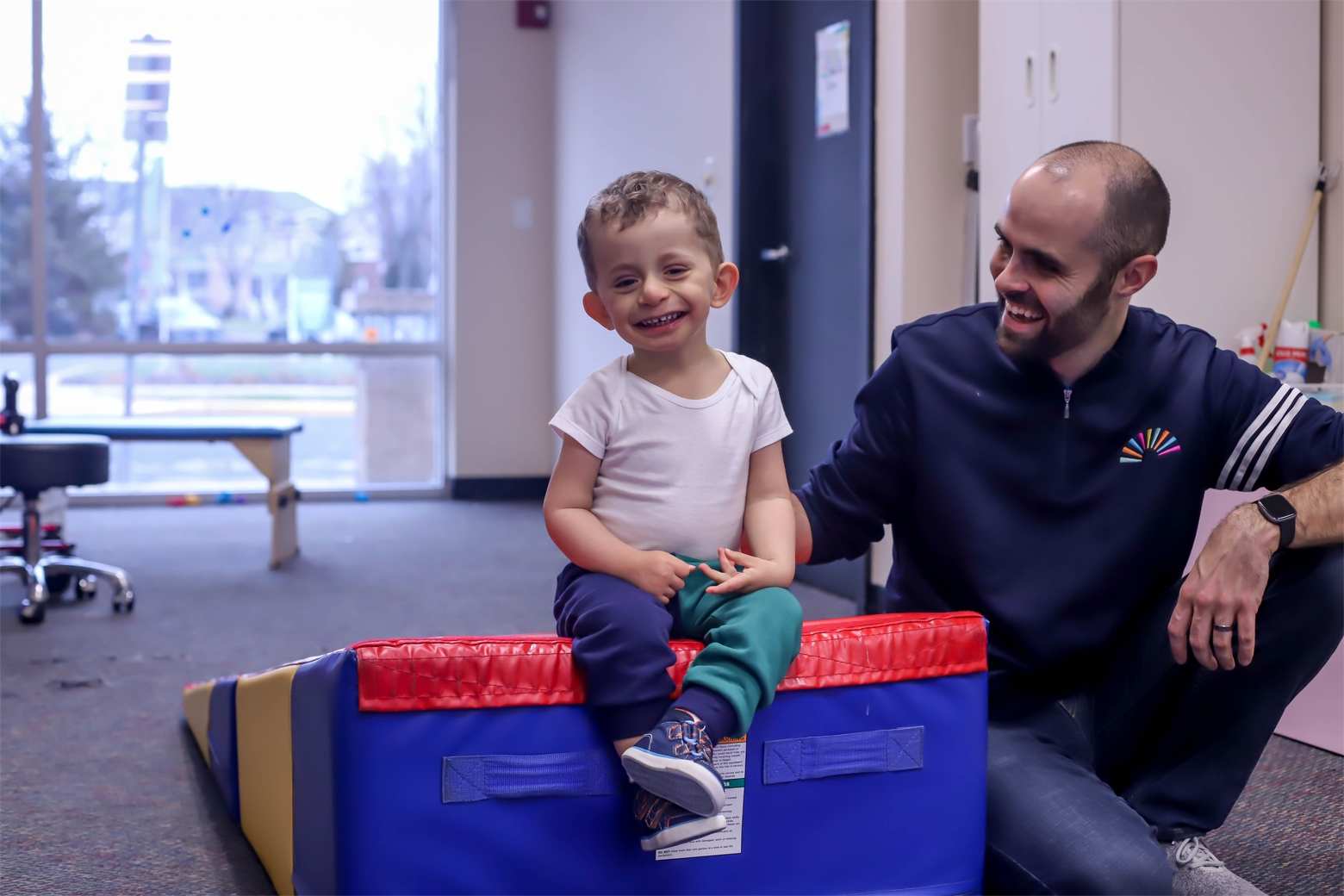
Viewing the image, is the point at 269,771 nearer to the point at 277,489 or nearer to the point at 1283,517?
the point at 1283,517

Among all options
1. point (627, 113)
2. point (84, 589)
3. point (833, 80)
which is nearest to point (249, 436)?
point (84, 589)

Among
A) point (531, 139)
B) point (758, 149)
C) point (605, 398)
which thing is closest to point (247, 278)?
point (531, 139)

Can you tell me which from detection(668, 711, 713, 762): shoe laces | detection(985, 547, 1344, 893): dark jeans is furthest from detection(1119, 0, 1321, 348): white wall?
detection(668, 711, 713, 762): shoe laces

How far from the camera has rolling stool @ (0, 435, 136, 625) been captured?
125 inches

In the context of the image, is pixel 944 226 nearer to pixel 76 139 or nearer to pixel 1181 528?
pixel 1181 528

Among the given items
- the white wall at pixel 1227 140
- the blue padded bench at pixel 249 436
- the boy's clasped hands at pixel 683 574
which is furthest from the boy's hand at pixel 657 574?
the blue padded bench at pixel 249 436

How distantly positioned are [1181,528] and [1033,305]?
0.35 m

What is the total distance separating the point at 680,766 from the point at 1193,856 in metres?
0.71

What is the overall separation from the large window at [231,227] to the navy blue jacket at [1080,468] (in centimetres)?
489

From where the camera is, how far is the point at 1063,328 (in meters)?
1.38

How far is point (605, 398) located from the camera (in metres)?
1.32

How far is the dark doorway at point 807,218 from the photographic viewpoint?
3201 mm

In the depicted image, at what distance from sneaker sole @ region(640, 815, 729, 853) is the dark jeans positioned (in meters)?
0.40

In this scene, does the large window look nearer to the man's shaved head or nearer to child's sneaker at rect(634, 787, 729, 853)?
the man's shaved head
